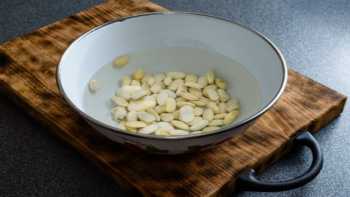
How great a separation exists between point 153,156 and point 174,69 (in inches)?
6.5

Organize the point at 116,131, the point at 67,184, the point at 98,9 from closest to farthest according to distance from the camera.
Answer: the point at 116,131, the point at 67,184, the point at 98,9

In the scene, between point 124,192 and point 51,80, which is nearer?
point 124,192

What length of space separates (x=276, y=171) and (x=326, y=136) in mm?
101

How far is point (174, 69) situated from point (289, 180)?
250 mm

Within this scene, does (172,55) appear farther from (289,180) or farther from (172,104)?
→ (289,180)

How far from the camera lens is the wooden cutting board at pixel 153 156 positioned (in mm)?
618

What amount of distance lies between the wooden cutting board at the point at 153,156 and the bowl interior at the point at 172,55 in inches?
A: 1.5

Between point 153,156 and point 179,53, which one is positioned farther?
point 179,53

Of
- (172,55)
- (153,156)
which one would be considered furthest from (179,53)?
(153,156)

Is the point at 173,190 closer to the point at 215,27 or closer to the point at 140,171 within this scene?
the point at 140,171

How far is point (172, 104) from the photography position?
0.70 metres

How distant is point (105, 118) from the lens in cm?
69

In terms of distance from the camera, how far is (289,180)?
592mm

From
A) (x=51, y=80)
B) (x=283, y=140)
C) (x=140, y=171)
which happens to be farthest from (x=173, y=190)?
(x=51, y=80)
